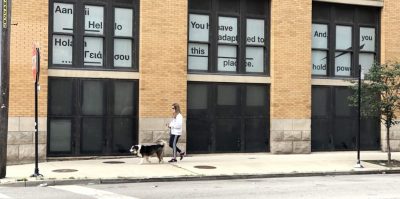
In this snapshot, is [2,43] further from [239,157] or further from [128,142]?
[239,157]

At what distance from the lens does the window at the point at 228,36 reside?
18.9 metres

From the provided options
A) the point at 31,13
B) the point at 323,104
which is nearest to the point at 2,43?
the point at 31,13

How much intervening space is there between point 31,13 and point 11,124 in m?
3.24

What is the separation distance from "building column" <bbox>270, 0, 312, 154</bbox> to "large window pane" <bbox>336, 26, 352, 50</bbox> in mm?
1548

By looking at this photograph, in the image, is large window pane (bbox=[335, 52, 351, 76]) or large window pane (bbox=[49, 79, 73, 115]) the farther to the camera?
large window pane (bbox=[335, 52, 351, 76])

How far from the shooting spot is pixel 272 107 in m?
19.6

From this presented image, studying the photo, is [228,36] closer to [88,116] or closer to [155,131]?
[155,131]

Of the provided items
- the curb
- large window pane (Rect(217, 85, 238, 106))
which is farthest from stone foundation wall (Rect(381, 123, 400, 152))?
large window pane (Rect(217, 85, 238, 106))

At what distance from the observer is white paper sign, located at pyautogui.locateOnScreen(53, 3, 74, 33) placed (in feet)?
55.8

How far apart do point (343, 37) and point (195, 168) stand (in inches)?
345

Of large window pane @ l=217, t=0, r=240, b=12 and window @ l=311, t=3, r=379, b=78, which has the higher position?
large window pane @ l=217, t=0, r=240, b=12

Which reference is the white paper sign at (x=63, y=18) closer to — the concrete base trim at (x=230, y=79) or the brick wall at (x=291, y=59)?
the concrete base trim at (x=230, y=79)

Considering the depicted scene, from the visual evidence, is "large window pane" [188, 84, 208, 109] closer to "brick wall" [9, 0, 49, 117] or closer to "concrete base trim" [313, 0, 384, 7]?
"brick wall" [9, 0, 49, 117]

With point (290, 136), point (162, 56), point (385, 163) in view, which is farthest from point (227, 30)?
point (385, 163)
